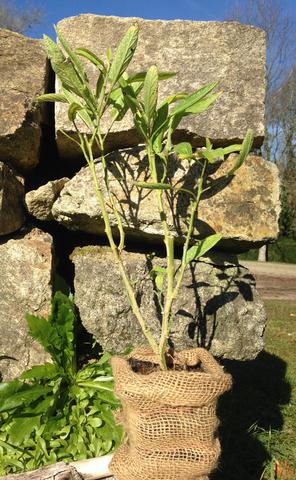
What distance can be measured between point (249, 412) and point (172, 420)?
62.4 inches

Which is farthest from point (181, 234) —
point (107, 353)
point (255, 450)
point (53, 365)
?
point (255, 450)

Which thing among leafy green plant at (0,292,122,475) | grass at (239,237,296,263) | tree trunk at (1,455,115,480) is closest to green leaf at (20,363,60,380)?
leafy green plant at (0,292,122,475)

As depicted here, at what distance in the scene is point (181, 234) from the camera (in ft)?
7.04

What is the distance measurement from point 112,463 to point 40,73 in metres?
1.67

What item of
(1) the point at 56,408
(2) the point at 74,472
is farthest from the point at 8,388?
(2) the point at 74,472

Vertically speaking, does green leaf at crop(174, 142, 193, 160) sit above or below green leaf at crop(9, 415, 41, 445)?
above

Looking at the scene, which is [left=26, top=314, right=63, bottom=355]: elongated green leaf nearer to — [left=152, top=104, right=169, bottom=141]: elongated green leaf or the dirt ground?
[left=152, top=104, right=169, bottom=141]: elongated green leaf

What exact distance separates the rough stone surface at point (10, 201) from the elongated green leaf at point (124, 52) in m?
0.74

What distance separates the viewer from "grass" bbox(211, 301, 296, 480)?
2299 mm

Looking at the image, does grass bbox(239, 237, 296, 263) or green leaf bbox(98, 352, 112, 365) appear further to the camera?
grass bbox(239, 237, 296, 263)

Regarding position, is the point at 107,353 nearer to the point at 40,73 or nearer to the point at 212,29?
the point at 40,73

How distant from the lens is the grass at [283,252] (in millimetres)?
15000

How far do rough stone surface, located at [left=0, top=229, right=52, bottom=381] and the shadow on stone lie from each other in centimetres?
104

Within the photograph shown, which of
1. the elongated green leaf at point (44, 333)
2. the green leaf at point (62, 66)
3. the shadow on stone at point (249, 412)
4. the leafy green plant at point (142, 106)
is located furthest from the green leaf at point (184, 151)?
the shadow on stone at point (249, 412)
